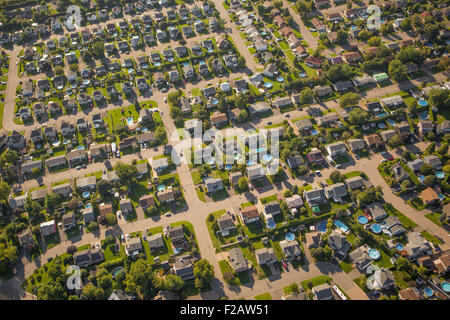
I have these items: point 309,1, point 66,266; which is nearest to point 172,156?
point 66,266

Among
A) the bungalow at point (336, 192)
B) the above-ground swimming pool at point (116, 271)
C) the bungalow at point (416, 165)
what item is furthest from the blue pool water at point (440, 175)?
the above-ground swimming pool at point (116, 271)

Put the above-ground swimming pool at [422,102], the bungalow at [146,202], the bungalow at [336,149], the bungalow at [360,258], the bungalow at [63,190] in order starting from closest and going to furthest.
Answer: the bungalow at [360,258], the bungalow at [146,202], the bungalow at [63,190], the bungalow at [336,149], the above-ground swimming pool at [422,102]

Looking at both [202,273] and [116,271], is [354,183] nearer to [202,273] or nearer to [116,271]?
[202,273]

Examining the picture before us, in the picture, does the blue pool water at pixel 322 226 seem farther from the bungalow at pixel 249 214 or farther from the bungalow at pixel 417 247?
the bungalow at pixel 417 247

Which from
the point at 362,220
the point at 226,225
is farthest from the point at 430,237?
the point at 226,225

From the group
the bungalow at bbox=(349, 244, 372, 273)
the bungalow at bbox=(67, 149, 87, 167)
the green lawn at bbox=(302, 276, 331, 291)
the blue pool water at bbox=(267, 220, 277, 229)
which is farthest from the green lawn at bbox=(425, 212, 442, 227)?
the bungalow at bbox=(67, 149, 87, 167)

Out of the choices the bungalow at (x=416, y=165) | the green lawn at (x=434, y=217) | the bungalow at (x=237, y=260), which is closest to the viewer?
the bungalow at (x=237, y=260)
